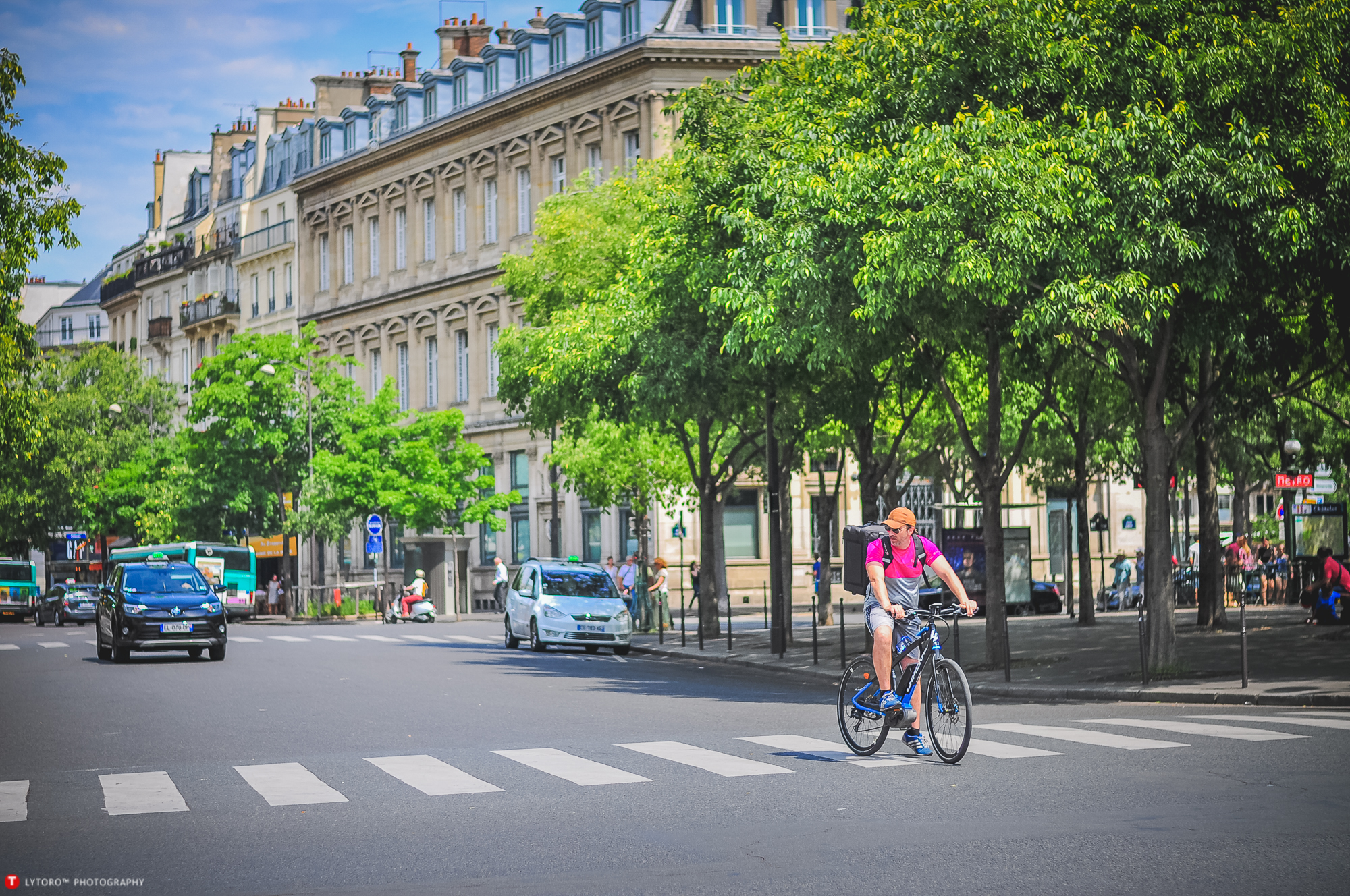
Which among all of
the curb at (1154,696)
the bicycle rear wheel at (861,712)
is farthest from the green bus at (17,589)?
the bicycle rear wheel at (861,712)

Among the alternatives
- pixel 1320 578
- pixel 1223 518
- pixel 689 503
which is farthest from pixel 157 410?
pixel 1320 578

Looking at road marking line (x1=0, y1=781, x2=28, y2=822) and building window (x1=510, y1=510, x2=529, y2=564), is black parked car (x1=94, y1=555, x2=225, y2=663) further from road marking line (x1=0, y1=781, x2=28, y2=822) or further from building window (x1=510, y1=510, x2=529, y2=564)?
building window (x1=510, y1=510, x2=529, y2=564)

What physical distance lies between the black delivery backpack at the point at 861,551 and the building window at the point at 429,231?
44346mm

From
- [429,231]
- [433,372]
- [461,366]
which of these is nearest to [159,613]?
[461,366]

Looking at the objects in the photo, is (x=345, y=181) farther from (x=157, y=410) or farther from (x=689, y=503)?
(x=689, y=503)

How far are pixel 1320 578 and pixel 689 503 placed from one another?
64.4 ft

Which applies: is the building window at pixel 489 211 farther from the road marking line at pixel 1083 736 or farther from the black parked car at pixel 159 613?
the road marking line at pixel 1083 736

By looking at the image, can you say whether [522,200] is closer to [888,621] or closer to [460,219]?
[460,219]

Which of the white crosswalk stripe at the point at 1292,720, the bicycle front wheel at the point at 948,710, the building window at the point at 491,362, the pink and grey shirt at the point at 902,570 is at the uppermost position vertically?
the building window at the point at 491,362

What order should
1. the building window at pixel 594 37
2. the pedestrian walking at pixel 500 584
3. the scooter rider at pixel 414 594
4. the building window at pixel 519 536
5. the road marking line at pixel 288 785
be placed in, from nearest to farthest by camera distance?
the road marking line at pixel 288 785 → the scooter rider at pixel 414 594 → the pedestrian walking at pixel 500 584 → the building window at pixel 594 37 → the building window at pixel 519 536

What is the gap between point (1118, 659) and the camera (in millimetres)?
24266

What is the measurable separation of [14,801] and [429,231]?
58997 mm

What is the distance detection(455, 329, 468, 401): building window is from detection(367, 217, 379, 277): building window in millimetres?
6733

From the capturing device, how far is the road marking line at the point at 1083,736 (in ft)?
42.8
